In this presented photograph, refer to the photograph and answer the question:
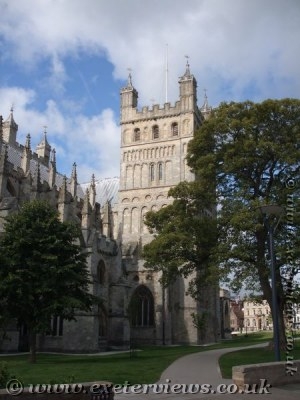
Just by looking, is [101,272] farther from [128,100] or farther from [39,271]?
[128,100]

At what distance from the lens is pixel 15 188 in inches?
1628

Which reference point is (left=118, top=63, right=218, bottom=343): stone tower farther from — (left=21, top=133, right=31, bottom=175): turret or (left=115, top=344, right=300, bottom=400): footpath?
(left=115, top=344, right=300, bottom=400): footpath

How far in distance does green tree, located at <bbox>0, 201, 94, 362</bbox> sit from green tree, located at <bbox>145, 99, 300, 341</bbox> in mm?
4366

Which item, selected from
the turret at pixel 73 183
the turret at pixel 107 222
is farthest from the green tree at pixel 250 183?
the turret at pixel 73 183

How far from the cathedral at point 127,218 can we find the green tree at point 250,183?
40.0 feet

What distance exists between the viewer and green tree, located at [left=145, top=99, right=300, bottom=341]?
2213 centimetres

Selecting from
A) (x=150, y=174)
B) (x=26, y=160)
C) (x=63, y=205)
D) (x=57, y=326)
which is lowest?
(x=57, y=326)

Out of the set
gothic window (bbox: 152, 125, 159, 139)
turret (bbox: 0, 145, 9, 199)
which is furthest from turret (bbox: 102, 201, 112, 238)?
turret (bbox: 0, 145, 9, 199)

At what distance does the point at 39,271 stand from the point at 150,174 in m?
30.0

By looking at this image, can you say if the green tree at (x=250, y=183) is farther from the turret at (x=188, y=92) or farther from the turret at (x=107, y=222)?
the turret at (x=188, y=92)

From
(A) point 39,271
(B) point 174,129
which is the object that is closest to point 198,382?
(A) point 39,271

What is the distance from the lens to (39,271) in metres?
23.1

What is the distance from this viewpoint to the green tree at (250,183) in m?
22.1

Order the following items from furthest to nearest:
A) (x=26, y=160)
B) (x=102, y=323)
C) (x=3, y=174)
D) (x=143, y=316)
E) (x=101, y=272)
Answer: (x=143, y=316) < (x=26, y=160) < (x=101, y=272) < (x=102, y=323) < (x=3, y=174)
